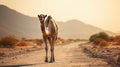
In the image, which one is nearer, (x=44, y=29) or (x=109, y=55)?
(x=44, y=29)

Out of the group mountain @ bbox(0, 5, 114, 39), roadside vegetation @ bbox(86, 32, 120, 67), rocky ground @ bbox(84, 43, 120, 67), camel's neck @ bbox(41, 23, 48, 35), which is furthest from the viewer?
mountain @ bbox(0, 5, 114, 39)

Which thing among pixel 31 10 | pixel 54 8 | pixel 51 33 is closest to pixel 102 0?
pixel 54 8

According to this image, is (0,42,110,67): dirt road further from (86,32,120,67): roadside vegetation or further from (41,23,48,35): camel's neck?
(41,23,48,35): camel's neck

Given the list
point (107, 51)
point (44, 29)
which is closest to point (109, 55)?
point (107, 51)

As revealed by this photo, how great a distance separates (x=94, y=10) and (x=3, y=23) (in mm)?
46784

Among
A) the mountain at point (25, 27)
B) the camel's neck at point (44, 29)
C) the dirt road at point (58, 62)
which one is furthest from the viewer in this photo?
the mountain at point (25, 27)

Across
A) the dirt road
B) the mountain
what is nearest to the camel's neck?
the dirt road

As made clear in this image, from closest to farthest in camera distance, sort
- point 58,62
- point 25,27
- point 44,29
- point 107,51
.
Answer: point 58,62 → point 44,29 → point 107,51 → point 25,27

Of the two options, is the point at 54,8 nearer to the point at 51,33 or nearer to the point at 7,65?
the point at 51,33

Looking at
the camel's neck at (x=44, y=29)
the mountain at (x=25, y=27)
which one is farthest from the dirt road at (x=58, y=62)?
the mountain at (x=25, y=27)

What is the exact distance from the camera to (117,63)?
11039 mm

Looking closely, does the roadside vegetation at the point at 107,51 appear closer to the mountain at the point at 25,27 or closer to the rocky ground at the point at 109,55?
the rocky ground at the point at 109,55

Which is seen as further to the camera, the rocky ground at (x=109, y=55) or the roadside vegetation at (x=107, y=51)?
the roadside vegetation at (x=107, y=51)

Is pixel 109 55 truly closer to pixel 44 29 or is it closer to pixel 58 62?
pixel 58 62
